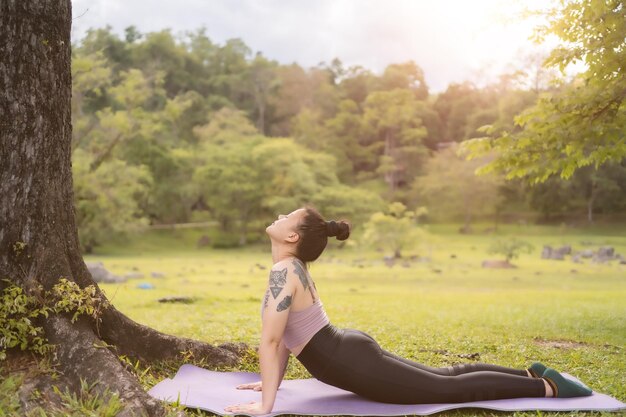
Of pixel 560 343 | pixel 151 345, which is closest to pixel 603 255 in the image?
pixel 560 343

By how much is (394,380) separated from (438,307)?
703 centimetres

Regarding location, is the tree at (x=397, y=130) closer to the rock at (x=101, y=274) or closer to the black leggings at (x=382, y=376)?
the rock at (x=101, y=274)

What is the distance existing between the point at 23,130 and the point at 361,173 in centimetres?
3747

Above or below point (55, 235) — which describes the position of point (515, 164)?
above

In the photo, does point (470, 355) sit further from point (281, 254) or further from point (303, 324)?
point (281, 254)

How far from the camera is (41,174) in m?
3.86

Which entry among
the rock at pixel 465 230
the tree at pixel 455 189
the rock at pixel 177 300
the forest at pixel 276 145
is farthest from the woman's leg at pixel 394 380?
the rock at pixel 465 230

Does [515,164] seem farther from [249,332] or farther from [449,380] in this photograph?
[449,380]

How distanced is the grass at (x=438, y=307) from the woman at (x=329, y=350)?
7.4 inches

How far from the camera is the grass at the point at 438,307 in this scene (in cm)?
539

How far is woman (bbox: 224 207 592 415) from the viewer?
11.8 ft

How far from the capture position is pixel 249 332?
270 inches

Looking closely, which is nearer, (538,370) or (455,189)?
(538,370)

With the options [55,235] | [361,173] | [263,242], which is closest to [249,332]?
[55,235]
